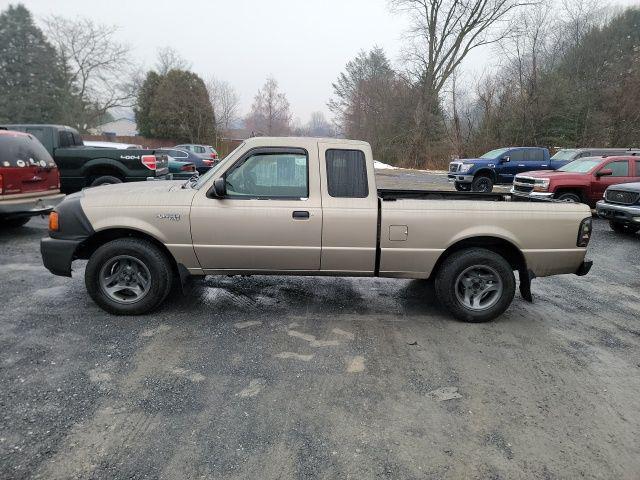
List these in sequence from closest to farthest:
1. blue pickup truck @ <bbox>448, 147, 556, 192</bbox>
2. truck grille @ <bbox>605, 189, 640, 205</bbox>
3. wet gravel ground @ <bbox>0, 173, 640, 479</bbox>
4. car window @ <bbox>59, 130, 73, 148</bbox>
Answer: wet gravel ground @ <bbox>0, 173, 640, 479</bbox> < truck grille @ <bbox>605, 189, 640, 205</bbox> < car window @ <bbox>59, 130, 73, 148</bbox> < blue pickup truck @ <bbox>448, 147, 556, 192</bbox>

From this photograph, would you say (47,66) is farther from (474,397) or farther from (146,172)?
(474,397)

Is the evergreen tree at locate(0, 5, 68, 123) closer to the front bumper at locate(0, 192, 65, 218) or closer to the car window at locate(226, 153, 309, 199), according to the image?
the front bumper at locate(0, 192, 65, 218)

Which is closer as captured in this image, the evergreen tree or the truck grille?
the truck grille

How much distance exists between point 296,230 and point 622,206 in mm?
8619

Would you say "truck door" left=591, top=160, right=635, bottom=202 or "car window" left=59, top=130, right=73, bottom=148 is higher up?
"car window" left=59, top=130, right=73, bottom=148

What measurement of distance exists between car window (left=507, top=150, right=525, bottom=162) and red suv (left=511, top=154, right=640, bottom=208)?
15.7 ft

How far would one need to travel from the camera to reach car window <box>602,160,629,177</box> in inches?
455

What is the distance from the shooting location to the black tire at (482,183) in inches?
650

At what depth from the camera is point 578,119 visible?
1081 inches

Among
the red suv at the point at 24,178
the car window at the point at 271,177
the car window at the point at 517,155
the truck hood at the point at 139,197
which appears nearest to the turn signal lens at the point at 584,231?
the car window at the point at 271,177

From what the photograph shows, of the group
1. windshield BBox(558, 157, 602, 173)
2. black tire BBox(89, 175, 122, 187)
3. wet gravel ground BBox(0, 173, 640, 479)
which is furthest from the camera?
windshield BBox(558, 157, 602, 173)

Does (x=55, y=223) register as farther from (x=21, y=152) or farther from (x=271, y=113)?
(x=271, y=113)

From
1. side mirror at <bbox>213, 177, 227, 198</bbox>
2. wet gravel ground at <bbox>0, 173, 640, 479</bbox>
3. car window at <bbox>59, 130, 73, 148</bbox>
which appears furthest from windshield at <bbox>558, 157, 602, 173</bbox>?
car window at <bbox>59, 130, 73, 148</bbox>

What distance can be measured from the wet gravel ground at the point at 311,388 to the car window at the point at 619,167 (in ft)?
26.7
